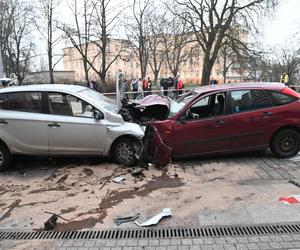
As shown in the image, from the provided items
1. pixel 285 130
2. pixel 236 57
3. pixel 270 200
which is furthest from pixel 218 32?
pixel 270 200

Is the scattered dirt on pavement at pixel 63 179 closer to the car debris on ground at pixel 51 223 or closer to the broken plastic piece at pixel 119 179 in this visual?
the broken plastic piece at pixel 119 179

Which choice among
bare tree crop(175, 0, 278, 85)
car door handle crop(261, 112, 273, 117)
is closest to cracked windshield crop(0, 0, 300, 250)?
car door handle crop(261, 112, 273, 117)

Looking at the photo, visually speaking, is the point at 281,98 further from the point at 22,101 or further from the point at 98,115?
the point at 22,101

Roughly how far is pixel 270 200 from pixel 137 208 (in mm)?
1903

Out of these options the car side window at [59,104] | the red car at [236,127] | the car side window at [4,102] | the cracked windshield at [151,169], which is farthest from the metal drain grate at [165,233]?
the car side window at [4,102]

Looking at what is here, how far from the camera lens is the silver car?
7.73 metres

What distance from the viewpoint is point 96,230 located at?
4.90 metres

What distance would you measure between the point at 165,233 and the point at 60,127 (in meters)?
3.79

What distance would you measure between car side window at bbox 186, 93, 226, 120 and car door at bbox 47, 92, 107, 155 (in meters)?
1.89

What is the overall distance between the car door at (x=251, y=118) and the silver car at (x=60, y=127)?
198 cm

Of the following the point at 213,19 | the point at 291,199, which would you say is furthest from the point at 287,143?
the point at 213,19

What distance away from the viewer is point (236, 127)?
7.84 meters

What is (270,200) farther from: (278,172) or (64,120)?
(64,120)

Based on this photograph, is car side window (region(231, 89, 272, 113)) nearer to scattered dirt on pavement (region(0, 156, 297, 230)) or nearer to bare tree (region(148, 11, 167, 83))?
scattered dirt on pavement (region(0, 156, 297, 230))
